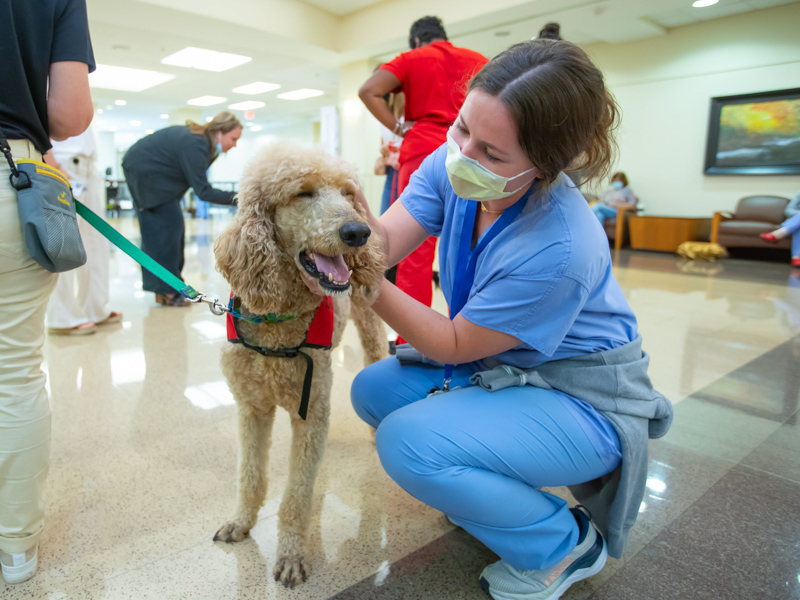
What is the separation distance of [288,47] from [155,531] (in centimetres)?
864

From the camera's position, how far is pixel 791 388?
251 centimetres

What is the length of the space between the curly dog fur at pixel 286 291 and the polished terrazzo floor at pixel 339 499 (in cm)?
12

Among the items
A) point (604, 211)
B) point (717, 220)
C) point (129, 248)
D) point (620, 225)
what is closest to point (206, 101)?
point (604, 211)

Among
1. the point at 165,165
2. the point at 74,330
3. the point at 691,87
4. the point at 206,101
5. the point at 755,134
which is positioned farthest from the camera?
the point at 206,101

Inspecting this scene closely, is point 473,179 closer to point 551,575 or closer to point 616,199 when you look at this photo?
point 551,575

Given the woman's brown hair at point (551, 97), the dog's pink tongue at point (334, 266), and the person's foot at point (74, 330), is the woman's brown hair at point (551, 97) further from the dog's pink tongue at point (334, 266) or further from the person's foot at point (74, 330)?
the person's foot at point (74, 330)

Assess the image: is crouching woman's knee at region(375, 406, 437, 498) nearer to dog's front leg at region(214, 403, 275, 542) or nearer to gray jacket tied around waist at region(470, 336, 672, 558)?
gray jacket tied around waist at region(470, 336, 672, 558)

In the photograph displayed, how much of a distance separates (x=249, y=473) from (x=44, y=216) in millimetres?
799

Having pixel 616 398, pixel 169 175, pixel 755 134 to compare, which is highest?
pixel 755 134

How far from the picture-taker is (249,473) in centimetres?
142

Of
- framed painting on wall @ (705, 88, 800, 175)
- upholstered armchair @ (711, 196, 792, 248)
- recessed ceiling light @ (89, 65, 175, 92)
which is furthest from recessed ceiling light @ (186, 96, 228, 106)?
upholstered armchair @ (711, 196, 792, 248)

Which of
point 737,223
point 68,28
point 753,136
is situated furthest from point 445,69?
point 753,136

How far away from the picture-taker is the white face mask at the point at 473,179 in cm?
114

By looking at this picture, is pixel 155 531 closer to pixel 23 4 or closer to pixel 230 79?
pixel 23 4
